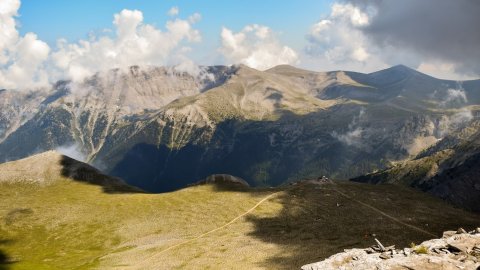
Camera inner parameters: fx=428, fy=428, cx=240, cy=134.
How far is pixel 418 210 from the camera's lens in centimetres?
13875

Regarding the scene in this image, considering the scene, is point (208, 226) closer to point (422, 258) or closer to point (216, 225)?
point (216, 225)

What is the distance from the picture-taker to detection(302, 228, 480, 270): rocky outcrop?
5262 centimetres

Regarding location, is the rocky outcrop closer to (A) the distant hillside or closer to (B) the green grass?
(B) the green grass

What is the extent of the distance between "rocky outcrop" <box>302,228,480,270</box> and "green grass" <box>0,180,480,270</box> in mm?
26959

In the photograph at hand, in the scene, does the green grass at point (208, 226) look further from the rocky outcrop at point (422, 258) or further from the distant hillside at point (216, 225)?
the rocky outcrop at point (422, 258)

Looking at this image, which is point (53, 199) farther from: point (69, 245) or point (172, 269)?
point (172, 269)

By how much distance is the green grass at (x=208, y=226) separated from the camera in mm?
105938

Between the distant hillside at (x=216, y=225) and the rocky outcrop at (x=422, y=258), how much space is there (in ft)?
91.3

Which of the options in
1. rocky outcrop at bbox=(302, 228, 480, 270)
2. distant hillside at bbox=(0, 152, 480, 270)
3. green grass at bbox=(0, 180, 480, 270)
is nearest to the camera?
rocky outcrop at bbox=(302, 228, 480, 270)

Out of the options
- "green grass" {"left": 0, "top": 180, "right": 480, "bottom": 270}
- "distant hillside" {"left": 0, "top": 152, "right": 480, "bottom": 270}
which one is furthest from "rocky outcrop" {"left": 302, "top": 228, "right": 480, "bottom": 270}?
"distant hillside" {"left": 0, "top": 152, "right": 480, "bottom": 270}

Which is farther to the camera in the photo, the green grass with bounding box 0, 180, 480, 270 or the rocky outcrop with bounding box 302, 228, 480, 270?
the green grass with bounding box 0, 180, 480, 270

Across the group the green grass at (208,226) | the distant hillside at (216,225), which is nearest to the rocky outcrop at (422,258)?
the green grass at (208,226)

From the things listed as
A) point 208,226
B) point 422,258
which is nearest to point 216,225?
point 208,226

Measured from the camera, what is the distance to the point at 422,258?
5419 cm
